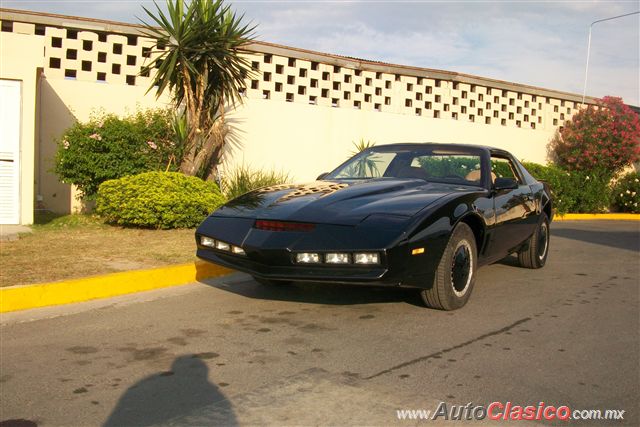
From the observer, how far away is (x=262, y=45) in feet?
41.4

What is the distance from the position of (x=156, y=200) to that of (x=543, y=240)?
5098mm

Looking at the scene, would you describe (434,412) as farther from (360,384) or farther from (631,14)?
(631,14)

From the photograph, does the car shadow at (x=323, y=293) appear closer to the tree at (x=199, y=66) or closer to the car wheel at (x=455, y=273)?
the car wheel at (x=455, y=273)

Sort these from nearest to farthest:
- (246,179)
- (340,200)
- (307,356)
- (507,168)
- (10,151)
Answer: (307,356) < (340,200) < (507,168) < (10,151) < (246,179)

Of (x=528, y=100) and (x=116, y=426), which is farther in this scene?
(x=528, y=100)

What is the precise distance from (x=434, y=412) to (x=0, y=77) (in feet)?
27.1

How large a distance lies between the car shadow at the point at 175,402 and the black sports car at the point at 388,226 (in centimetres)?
123

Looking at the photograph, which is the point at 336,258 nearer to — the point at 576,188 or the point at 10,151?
the point at 10,151

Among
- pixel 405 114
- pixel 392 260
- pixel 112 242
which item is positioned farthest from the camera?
pixel 405 114

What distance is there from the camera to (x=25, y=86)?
921cm

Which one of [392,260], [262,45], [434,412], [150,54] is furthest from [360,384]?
[262,45]

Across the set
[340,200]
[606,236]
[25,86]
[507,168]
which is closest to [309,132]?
[25,86]

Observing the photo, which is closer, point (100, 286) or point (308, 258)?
point (308, 258)

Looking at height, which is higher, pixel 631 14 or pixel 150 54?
pixel 631 14
